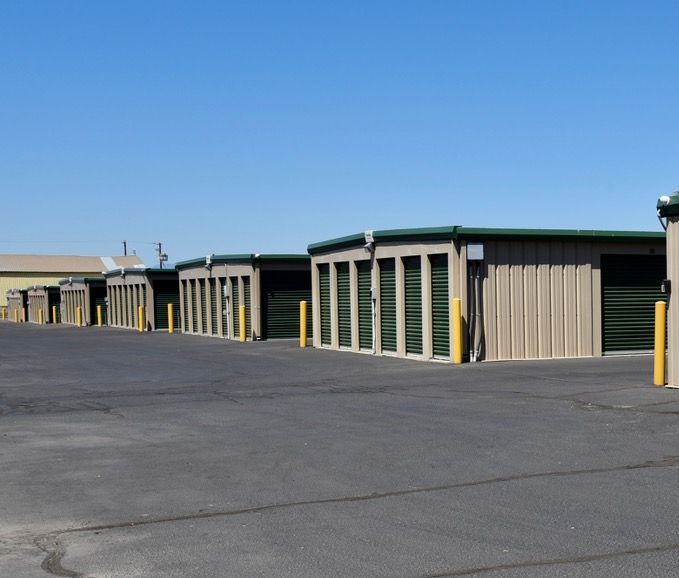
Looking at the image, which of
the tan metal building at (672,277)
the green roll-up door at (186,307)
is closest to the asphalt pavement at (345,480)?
the tan metal building at (672,277)

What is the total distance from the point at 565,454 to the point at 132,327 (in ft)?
151

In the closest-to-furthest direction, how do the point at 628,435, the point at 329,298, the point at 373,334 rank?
the point at 628,435
the point at 373,334
the point at 329,298

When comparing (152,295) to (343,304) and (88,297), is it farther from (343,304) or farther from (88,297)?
(343,304)

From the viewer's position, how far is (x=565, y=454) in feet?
31.7

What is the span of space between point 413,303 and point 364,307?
297cm

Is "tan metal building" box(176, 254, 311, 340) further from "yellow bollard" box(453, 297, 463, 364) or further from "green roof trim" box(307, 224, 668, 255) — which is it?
"yellow bollard" box(453, 297, 463, 364)

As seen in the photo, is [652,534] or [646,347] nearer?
[652,534]

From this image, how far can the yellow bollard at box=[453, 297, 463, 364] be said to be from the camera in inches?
861

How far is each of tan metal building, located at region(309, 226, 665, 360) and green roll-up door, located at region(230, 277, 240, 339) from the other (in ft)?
41.1

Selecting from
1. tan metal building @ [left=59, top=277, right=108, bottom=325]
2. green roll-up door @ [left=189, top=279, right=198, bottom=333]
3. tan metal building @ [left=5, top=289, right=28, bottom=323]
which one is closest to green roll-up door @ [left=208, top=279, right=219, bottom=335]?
green roll-up door @ [left=189, top=279, right=198, bottom=333]

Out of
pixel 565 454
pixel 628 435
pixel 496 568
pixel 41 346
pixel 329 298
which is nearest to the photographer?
pixel 496 568

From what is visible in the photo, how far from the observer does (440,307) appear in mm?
22938

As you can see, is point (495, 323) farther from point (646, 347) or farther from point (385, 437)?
point (385, 437)

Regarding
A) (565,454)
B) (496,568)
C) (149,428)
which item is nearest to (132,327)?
(149,428)
